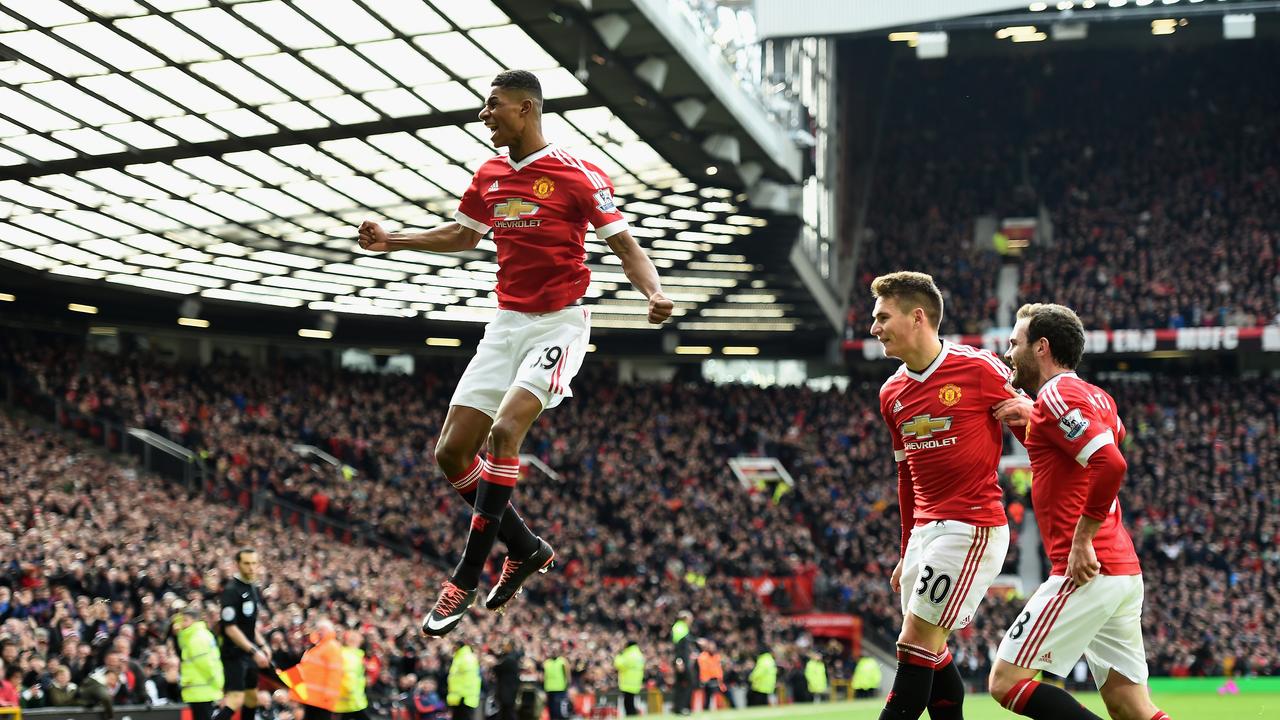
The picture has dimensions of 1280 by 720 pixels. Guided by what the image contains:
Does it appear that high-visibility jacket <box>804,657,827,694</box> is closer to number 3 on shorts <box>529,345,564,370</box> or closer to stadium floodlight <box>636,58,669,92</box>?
stadium floodlight <box>636,58,669,92</box>

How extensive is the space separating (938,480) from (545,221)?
8.00ft

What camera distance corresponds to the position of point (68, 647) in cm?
1433

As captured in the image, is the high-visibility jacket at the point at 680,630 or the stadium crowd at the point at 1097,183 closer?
the high-visibility jacket at the point at 680,630

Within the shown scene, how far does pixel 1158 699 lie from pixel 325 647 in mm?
19489

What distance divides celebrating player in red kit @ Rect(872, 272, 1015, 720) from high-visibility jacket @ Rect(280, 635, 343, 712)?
8584 millimetres

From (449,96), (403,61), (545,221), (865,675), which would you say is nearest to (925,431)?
(545,221)

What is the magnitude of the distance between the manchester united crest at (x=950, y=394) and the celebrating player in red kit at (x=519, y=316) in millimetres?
1735

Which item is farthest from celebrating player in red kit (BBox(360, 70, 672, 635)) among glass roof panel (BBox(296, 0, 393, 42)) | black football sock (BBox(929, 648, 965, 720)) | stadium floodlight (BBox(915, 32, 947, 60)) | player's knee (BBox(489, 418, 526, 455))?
stadium floodlight (BBox(915, 32, 947, 60))

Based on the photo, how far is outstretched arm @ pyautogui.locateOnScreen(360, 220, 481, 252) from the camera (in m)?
6.47

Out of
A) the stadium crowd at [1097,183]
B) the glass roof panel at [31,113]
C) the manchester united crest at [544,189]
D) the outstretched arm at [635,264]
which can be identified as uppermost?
the stadium crowd at [1097,183]

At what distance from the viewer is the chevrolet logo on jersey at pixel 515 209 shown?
621 centimetres

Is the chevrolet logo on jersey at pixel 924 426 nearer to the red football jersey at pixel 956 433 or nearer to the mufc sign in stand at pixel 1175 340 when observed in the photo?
the red football jersey at pixel 956 433

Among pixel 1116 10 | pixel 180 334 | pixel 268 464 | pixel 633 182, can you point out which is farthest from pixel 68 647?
pixel 1116 10

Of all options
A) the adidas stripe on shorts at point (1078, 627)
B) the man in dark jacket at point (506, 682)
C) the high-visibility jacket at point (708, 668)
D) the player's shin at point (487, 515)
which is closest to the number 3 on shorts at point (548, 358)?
the player's shin at point (487, 515)
